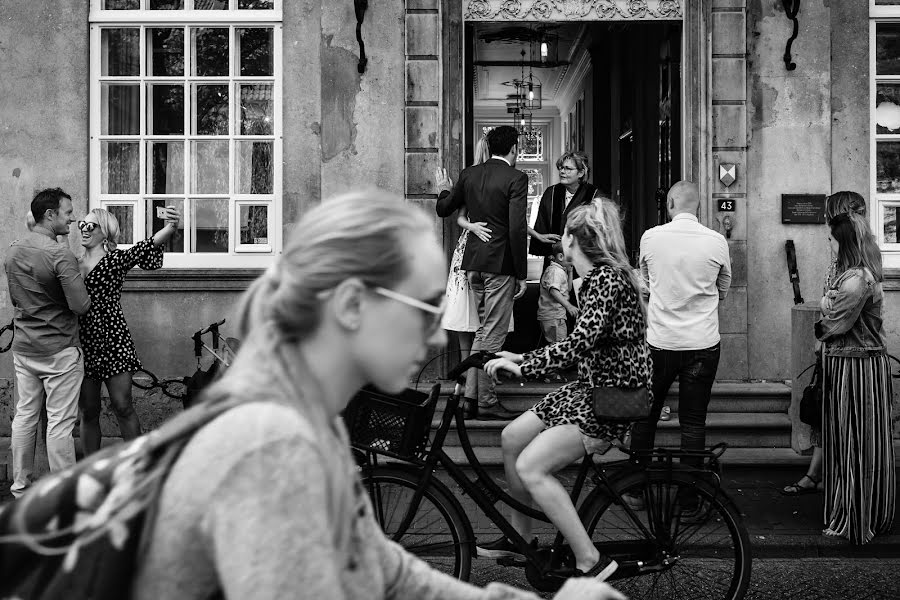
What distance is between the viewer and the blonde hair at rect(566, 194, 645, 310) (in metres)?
4.80

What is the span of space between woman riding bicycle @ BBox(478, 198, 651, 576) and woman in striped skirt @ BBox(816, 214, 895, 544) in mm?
1907

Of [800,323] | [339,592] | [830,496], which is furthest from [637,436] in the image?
[339,592]

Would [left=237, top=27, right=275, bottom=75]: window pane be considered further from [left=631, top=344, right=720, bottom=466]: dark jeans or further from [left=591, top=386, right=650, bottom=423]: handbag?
[left=591, top=386, right=650, bottom=423]: handbag

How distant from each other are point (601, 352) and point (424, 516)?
108cm

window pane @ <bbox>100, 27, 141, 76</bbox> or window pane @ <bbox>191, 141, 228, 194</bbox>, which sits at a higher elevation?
window pane @ <bbox>100, 27, 141, 76</bbox>

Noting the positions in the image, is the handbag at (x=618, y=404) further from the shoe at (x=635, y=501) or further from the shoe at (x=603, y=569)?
the shoe at (x=603, y=569)

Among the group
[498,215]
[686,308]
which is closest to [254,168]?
[498,215]

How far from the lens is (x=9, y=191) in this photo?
9.06m

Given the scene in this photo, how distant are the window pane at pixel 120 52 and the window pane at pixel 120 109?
14cm

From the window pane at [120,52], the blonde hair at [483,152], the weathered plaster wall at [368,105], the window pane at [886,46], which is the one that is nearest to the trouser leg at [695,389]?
the blonde hair at [483,152]

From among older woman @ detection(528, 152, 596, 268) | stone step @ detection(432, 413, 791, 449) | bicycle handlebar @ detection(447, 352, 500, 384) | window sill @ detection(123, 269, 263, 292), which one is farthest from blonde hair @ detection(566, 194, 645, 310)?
window sill @ detection(123, 269, 263, 292)

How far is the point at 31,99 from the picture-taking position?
907cm

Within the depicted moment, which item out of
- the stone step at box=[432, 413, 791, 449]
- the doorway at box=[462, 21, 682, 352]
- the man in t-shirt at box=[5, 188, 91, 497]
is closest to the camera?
the man in t-shirt at box=[5, 188, 91, 497]

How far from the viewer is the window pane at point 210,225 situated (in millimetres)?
9281
